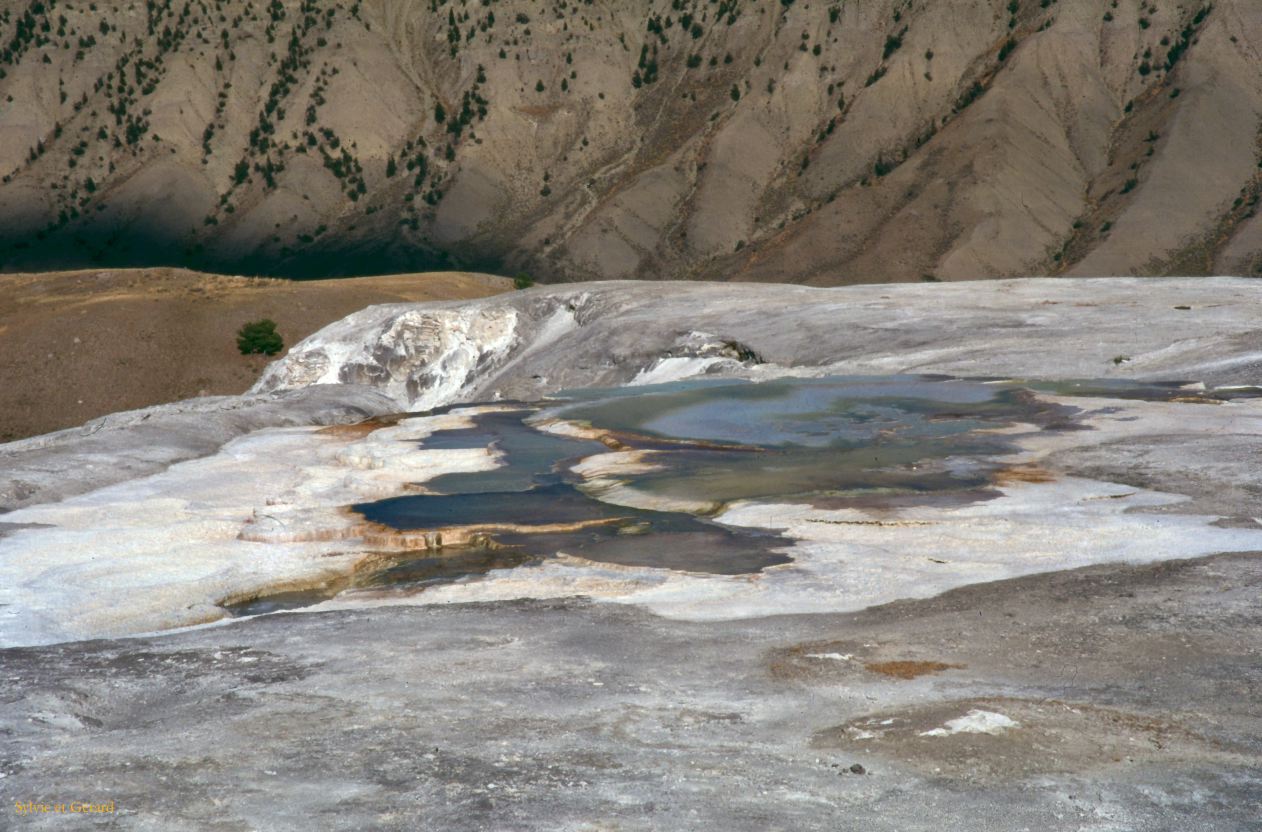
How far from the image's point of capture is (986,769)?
6367mm

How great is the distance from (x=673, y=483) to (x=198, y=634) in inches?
273

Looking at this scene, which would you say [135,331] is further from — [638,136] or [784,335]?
[638,136]

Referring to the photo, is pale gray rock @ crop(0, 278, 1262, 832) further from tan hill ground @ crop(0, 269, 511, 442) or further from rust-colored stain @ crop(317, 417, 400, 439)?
tan hill ground @ crop(0, 269, 511, 442)

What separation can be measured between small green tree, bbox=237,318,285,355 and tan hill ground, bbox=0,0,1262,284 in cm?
2902

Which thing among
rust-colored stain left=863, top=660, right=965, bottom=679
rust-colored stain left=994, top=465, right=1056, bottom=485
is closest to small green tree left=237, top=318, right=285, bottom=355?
rust-colored stain left=994, top=465, right=1056, bottom=485

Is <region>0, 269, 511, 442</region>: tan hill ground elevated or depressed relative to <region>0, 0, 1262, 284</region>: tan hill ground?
depressed

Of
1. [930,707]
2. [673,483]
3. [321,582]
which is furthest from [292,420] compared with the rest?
[930,707]

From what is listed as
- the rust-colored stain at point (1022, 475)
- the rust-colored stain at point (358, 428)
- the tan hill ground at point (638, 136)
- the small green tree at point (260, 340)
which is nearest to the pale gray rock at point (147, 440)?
the rust-colored stain at point (358, 428)

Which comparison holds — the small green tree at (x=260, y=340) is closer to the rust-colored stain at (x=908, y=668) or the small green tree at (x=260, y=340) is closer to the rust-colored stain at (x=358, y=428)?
the rust-colored stain at (x=358, y=428)

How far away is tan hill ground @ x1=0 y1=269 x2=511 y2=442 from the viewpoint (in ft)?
179

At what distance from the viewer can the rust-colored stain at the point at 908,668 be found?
797cm

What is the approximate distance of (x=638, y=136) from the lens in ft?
316

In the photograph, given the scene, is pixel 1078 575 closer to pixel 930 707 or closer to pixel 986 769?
pixel 930 707

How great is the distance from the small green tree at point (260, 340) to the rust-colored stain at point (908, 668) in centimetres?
5266
